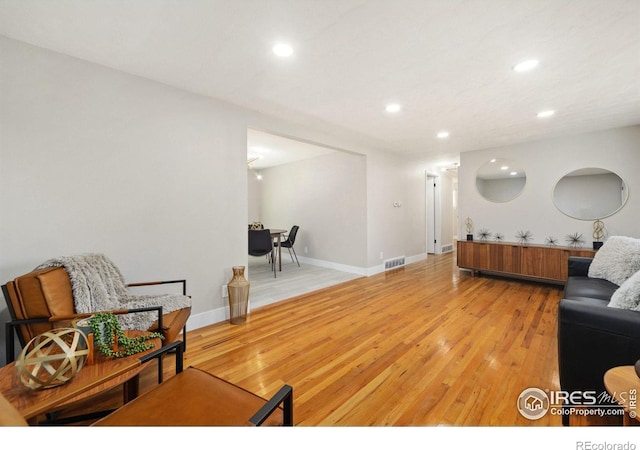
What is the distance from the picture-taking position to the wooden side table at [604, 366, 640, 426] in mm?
942

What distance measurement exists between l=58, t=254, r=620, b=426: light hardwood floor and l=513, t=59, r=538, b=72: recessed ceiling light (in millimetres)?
2359

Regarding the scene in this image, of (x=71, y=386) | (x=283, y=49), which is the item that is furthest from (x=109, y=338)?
(x=283, y=49)

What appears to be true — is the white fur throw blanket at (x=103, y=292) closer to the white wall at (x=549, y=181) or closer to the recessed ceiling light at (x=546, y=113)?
the recessed ceiling light at (x=546, y=113)

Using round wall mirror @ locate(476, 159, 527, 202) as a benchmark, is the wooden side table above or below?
below

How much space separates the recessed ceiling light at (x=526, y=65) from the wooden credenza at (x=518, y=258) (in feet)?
9.89

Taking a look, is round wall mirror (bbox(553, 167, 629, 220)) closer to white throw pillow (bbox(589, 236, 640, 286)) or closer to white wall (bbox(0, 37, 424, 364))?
white throw pillow (bbox(589, 236, 640, 286))

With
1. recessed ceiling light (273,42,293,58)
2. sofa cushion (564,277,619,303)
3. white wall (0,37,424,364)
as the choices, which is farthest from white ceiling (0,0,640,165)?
sofa cushion (564,277,619,303)

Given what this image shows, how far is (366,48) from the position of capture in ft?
6.43

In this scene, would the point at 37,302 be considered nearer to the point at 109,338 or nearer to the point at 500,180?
the point at 109,338

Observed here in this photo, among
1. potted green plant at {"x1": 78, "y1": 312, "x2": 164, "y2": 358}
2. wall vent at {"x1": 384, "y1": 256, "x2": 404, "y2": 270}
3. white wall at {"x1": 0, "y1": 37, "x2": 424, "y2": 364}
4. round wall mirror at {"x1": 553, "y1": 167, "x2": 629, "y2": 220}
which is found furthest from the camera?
wall vent at {"x1": 384, "y1": 256, "x2": 404, "y2": 270}

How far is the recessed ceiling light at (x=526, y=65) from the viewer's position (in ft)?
6.97

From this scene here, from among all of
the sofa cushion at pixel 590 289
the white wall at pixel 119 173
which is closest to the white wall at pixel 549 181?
the sofa cushion at pixel 590 289

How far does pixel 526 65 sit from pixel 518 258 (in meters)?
3.22
